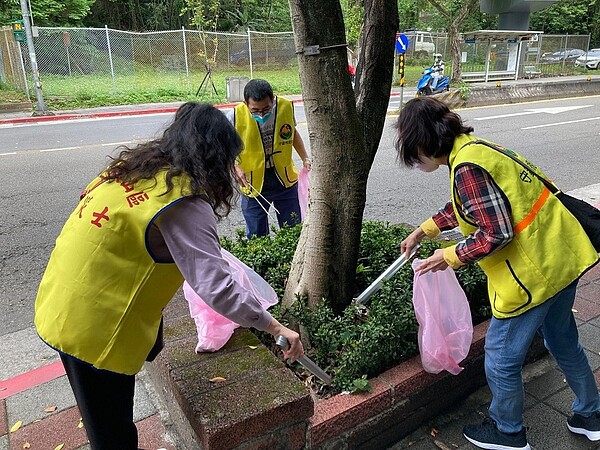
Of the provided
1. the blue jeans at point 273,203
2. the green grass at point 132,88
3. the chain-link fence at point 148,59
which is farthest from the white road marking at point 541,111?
the blue jeans at point 273,203

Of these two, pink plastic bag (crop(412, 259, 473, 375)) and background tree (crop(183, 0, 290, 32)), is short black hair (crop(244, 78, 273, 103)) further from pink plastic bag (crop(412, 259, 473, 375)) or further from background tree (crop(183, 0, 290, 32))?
background tree (crop(183, 0, 290, 32))

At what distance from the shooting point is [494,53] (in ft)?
67.7

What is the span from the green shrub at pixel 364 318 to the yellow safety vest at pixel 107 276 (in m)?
0.97

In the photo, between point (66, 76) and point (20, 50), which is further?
point (66, 76)

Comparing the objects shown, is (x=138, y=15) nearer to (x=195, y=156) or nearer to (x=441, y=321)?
(x=441, y=321)

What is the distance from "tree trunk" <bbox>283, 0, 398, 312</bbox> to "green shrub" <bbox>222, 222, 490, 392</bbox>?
0.59ft

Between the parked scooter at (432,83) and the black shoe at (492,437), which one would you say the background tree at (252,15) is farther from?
the black shoe at (492,437)

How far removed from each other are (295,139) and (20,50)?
13.8 meters

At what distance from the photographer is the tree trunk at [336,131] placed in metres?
2.42

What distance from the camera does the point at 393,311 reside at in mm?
2463

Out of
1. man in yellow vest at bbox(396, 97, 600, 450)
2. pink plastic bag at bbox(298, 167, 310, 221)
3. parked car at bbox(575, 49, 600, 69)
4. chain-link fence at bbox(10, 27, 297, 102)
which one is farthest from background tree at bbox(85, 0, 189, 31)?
man in yellow vest at bbox(396, 97, 600, 450)

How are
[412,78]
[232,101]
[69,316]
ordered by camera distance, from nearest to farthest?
[69,316], [232,101], [412,78]

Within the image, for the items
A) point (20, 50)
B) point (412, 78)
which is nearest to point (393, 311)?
point (20, 50)

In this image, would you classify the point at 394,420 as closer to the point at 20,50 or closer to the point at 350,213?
the point at 350,213
